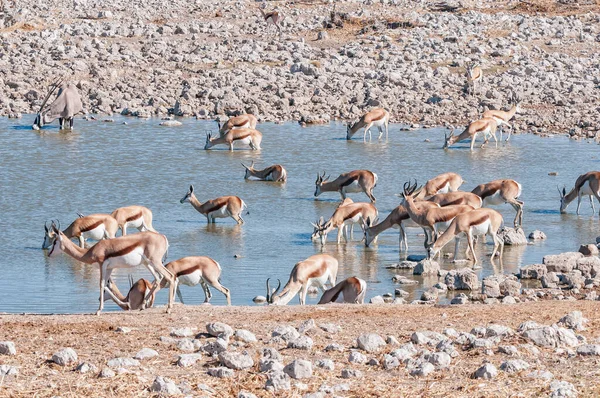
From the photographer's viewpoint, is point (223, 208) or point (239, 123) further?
point (239, 123)

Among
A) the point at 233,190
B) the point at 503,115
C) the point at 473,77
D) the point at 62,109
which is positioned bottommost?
the point at 233,190

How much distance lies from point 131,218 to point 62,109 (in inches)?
373

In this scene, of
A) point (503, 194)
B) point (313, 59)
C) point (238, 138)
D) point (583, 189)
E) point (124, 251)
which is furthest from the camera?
point (313, 59)

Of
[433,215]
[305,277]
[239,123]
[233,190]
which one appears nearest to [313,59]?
[239,123]

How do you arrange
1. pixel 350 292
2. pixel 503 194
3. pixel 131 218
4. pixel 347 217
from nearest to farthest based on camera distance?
pixel 350 292 → pixel 131 218 → pixel 347 217 → pixel 503 194

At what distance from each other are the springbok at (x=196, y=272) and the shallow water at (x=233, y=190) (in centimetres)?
50

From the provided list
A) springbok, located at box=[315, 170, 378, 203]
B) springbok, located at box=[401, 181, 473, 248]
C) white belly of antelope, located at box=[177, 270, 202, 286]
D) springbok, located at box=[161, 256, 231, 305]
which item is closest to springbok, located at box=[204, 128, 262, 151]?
springbok, located at box=[315, 170, 378, 203]

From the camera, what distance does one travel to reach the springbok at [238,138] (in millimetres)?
21219

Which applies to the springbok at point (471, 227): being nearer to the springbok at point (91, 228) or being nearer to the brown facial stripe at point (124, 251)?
the springbok at point (91, 228)

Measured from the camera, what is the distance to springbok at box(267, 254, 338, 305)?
10.9 meters

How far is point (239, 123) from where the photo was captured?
72.5 ft

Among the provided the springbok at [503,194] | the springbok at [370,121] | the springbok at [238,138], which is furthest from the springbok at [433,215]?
the springbok at [370,121]

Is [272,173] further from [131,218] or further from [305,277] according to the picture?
[305,277]

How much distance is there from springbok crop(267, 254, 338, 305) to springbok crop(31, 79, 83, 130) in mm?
12583
